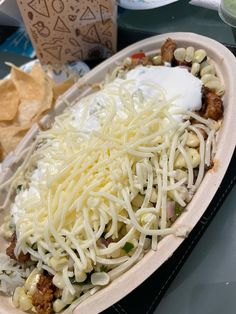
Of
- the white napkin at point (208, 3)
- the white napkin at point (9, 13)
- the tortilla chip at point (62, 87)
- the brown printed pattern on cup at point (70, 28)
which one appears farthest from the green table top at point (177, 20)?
the white napkin at point (9, 13)

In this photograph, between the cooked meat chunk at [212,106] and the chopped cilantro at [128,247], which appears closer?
the chopped cilantro at [128,247]

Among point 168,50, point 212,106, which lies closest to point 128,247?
point 212,106

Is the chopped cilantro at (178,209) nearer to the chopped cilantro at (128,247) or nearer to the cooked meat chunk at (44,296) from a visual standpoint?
the chopped cilantro at (128,247)

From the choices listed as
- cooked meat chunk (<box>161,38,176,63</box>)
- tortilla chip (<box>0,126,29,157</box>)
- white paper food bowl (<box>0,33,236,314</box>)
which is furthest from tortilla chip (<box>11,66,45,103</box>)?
cooked meat chunk (<box>161,38,176,63</box>)

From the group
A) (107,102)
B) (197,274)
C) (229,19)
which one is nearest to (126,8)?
(229,19)

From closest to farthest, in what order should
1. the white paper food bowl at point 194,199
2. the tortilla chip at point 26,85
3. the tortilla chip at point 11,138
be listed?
the white paper food bowl at point 194,199 < the tortilla chip at point 11,138 < the tortilla chip at point 26,85
